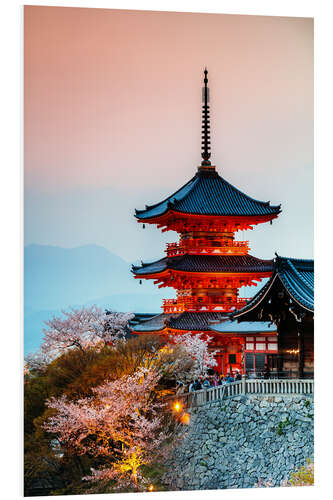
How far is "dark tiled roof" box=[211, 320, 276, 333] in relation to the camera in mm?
12758

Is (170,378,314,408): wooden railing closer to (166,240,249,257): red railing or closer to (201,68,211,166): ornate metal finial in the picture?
(166,240,249,257): red railing

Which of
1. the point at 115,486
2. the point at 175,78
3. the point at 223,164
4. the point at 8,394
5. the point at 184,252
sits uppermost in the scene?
the point at 175,78

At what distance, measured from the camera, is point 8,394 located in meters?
9.12

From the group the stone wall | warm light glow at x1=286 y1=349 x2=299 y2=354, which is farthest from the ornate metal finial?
the stone wall

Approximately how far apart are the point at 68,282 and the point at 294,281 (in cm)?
375

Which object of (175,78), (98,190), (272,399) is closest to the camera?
(272,399)

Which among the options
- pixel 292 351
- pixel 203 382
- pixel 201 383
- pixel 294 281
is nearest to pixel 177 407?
pixel 201 383

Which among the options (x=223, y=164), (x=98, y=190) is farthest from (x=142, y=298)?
(x=98, y=190)

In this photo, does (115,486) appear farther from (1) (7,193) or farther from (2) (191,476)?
(1) (7,193)

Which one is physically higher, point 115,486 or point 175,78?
point 175,78

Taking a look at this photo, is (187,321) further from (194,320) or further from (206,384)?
(206,384)

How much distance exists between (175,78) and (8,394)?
527 centimetres

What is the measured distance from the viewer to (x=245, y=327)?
13.2 meters

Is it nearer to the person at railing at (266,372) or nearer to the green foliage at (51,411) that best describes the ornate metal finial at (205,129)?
the green foliage at (51,411)
